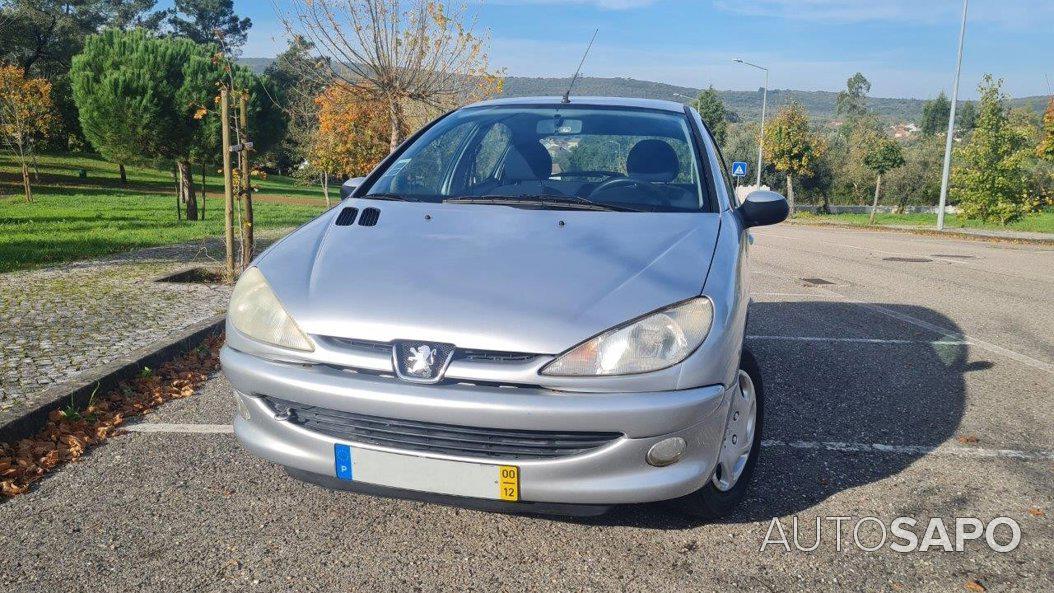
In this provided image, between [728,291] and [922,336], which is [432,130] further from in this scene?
[922,336]

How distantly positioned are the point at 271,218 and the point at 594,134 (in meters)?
17.2

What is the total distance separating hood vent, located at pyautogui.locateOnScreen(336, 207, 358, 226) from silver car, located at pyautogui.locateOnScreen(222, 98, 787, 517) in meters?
0.11

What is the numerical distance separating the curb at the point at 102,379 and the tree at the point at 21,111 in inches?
755

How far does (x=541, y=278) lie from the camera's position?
8.40ft

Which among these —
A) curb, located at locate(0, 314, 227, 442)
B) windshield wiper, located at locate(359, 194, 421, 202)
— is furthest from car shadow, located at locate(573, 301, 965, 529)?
curb, located at locate(0, 314, 227, 442)

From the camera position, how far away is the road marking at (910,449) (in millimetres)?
3750

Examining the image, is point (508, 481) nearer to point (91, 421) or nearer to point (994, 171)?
point (91, 421)

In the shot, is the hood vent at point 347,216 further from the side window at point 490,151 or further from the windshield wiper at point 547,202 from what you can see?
the side window at point 490,151

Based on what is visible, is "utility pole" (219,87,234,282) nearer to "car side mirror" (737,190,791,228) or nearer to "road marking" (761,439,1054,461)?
"car side mirror" (737,190,791,228)

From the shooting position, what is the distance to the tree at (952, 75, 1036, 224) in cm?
2639

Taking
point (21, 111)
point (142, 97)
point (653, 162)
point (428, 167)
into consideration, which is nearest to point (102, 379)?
point (428, 167)

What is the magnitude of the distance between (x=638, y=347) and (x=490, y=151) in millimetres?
1963

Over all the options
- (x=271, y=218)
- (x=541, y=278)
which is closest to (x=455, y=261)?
(x=541, y=278)

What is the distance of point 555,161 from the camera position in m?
3.93
